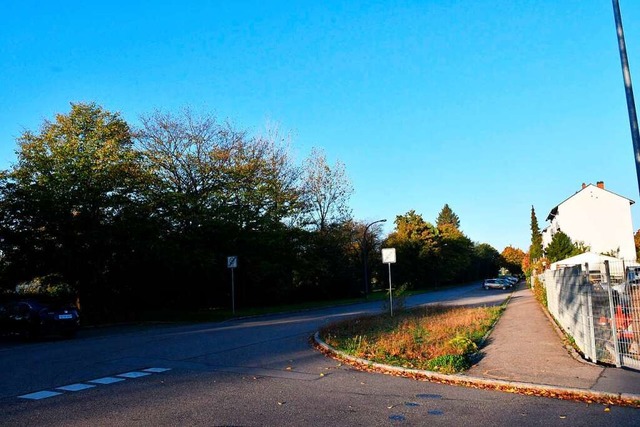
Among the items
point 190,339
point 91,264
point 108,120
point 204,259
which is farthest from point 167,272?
point 190,339

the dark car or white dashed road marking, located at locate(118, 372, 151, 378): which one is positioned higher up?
the dark car

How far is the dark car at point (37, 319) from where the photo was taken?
58.6 feet

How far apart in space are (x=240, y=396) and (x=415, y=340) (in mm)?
6413

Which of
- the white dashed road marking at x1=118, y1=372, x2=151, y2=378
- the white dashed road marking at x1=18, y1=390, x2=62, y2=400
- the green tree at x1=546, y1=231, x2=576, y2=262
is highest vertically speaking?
the green tree at x1=546, y1=231, x2=576, y2=262

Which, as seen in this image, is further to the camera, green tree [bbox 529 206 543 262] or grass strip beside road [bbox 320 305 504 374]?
green tree [bbox 529 206 543 262]

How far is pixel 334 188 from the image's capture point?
49.4 m

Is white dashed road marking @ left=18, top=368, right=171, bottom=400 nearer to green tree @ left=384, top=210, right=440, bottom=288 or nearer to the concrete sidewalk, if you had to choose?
the concrete sidewalk

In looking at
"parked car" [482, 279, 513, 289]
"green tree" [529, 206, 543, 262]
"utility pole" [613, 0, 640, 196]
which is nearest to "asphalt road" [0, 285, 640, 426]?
"utility pole" [613, 0, 640, 196]

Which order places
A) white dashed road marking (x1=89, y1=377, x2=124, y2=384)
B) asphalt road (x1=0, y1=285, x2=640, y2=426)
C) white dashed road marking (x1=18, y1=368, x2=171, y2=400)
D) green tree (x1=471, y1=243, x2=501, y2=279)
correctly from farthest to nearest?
green tree (x1=471, y1=243, x2=501, y2=279) → white dashed road marking (x1=89, y1=377, x2=124, y2=384) → white dashed road marking (x1=18, y1=368, x2=171, y2=400) → asphalt road (x1=0, y1=285, x2=640, y2=426)

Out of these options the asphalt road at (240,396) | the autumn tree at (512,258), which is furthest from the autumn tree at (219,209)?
the autumn tree at (512,258)

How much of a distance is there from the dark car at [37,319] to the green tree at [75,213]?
5437 millimetres

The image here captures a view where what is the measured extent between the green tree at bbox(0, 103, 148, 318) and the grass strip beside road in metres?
13.5

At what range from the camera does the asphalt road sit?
657cm

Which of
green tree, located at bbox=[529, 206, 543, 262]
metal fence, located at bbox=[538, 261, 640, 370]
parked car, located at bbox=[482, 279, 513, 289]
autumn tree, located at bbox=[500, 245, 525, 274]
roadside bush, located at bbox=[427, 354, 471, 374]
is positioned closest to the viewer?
metal fence, located at bbox=[538, 261, 640, 370]
